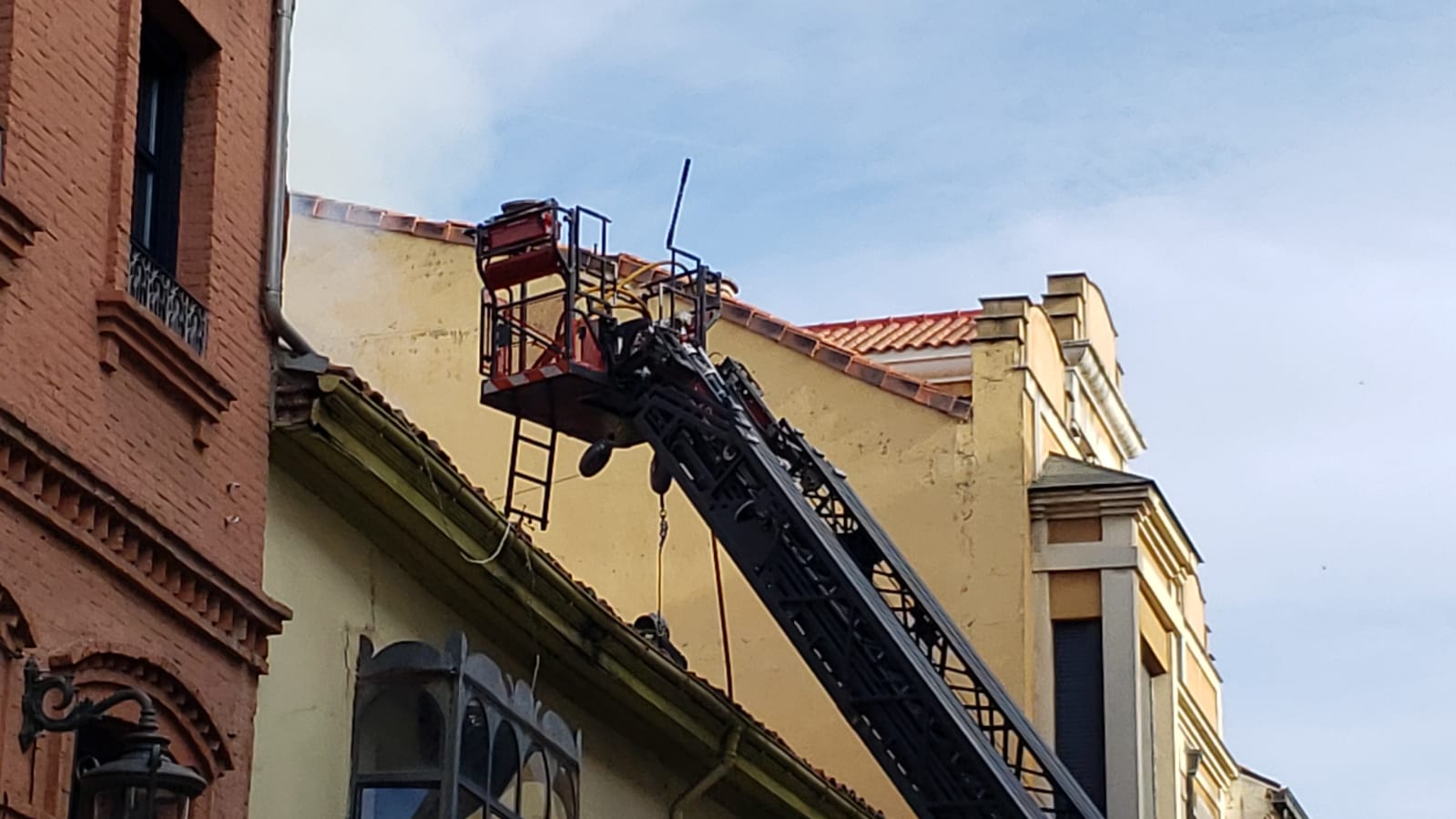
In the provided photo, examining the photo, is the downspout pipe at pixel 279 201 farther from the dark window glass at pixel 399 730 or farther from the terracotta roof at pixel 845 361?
the terracotta roof at pixel 845 361

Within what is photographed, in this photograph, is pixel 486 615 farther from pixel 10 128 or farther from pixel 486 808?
pixel 10 128

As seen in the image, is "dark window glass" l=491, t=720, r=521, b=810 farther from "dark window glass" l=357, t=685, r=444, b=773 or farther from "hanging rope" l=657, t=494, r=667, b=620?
"hanging rope" l=657, t=494, r=667, b=620

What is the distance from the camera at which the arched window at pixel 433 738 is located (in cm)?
1349

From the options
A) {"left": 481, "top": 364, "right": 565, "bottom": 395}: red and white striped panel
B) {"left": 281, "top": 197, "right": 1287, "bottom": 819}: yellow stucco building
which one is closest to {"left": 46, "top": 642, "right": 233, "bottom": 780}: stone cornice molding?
{"left": 481, "top": 364, "right": 565, "bottom": 395}: red and white striped panel

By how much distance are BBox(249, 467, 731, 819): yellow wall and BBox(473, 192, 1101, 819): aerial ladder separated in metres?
2.83

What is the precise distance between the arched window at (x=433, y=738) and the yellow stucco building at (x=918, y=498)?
11.0m

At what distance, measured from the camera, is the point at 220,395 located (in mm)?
12531

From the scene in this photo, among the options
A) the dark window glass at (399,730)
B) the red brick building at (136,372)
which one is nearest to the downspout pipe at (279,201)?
the red brick building at (136,372)

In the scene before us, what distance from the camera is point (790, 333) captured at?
26.0 m

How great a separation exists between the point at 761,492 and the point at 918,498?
7.71 meters

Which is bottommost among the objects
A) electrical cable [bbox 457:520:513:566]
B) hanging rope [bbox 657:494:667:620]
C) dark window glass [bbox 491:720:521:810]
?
dark window glass [bbox 491:720:521:810]

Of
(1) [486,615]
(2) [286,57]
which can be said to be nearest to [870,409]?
(1) [486,615]

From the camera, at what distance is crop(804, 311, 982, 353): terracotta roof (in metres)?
26.3

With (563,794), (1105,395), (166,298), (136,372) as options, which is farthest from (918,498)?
(136,372)
